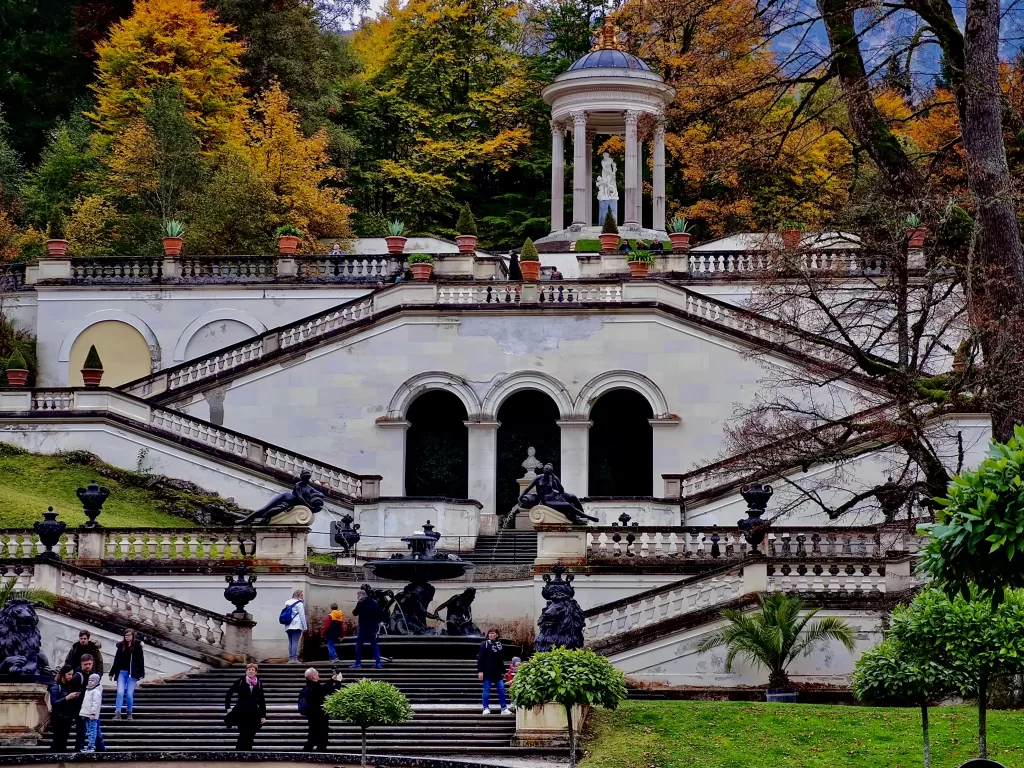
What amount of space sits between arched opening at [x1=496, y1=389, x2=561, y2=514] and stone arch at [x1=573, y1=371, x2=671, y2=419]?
96cm

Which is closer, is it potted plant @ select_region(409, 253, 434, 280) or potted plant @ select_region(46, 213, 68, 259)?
potted plant @ select_region(409, 253, 434, 280)

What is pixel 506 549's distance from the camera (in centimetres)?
3797

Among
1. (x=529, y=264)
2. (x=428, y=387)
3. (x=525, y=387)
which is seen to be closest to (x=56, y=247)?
(x=428, y=387)

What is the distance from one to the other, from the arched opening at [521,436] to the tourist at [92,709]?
70.0 feet

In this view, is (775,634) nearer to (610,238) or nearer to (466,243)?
(610,238)

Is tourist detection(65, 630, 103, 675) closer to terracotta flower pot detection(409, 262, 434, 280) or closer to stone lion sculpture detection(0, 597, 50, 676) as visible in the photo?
stone lion sculpture detection(0, 597, 50, 676)

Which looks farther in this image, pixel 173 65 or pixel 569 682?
pixel 173 65

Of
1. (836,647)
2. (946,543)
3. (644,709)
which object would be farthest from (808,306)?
(946,543)

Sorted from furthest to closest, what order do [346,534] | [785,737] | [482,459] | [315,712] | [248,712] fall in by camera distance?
[482,459]
[346,534]
[785,737]
[315,712]
[248,712]

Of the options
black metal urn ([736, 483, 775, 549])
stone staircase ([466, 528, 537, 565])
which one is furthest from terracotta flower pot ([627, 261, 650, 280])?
black metal urn ([736, 483, 775, 549])

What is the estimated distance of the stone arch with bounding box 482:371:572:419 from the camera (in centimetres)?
4431

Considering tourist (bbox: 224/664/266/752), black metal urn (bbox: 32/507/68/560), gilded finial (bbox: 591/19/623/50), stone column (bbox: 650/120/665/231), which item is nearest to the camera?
tourist (bbox: 224/664/266/752)

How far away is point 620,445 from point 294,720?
2016 cm

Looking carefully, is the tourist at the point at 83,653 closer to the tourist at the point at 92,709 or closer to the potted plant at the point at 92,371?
the tourist at the point at 92,709
